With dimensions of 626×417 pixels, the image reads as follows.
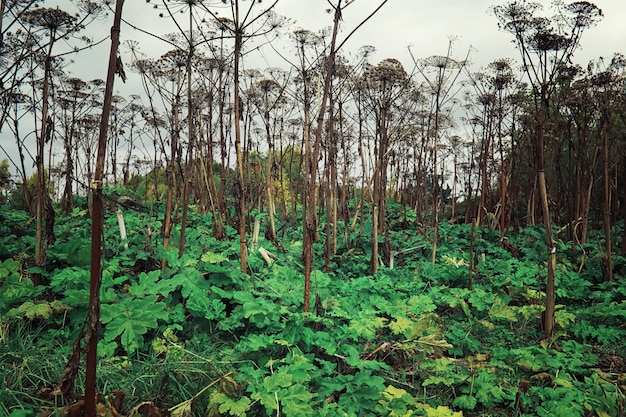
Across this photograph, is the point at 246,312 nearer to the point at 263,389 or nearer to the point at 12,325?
the point at 263,389

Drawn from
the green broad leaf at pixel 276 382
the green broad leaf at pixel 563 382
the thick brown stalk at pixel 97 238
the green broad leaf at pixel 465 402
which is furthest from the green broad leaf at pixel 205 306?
the green broad leaf at pixel 563 382

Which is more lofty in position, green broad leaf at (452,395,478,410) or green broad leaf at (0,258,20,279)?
green broad leaf at (0,258,20,279)

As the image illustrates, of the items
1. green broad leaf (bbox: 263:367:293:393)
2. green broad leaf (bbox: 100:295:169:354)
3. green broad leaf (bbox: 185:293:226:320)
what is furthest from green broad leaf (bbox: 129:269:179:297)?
green broad leaf (bbox: 263:367:293:393)

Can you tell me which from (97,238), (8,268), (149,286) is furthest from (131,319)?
(8,268)

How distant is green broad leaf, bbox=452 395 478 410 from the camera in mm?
2867

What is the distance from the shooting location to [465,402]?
2.88m

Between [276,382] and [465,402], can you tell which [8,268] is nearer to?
[276,382]

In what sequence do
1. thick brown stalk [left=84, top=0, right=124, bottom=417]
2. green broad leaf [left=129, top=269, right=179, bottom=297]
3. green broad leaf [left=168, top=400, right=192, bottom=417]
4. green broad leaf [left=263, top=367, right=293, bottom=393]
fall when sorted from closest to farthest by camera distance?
1. thick brown stalk [left=84, top=0, right=124, bottom=417]
2. green broad leaf [left=168, top=400, right=192, bottom=417]
3. green broad leaf [left=263, top=367, right=293, bottom=393]
4. green broad leaf [left=129, top=269, right=179, bottom=297]

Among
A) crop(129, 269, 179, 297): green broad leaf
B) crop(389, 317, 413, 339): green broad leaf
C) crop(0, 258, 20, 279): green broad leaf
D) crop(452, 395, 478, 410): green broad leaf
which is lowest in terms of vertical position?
crop(452, 395, 478, 410): green broad leaf

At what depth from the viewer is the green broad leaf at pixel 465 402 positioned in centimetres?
287

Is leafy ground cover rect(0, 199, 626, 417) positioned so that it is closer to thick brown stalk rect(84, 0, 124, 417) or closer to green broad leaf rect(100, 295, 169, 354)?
green broad leaf rect(100, 295, 169, 354)

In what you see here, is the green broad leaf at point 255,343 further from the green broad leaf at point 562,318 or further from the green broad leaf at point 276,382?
the green broad leaf at point 562,318

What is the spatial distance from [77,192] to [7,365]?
379 inches

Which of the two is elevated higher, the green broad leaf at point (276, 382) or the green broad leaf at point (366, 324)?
the green broad leaf at point (366, 324)
